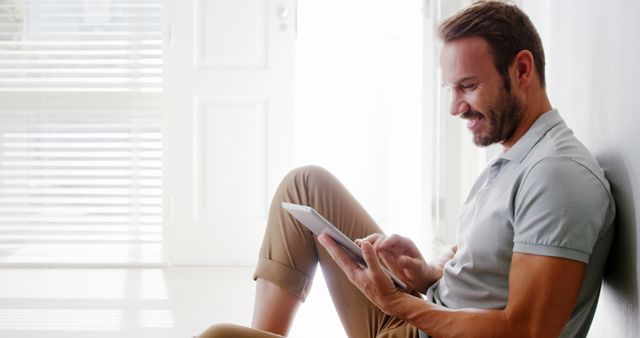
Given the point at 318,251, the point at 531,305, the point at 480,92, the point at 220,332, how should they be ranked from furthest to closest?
the point at 318,251 → the point at 480,92 → the point at 220,332 → the point at 531,305

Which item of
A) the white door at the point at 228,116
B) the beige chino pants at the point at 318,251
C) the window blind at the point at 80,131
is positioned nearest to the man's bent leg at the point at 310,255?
the beige chino pants at the point at 318,251

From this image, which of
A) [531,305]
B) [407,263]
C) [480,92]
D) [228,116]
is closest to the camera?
[531,305]

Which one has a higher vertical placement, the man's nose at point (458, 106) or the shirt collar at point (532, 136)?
the man's nose at point (458, 106)

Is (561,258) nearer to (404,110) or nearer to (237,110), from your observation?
(237,110)

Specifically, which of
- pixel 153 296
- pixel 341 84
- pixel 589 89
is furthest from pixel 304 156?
pixel 589 89

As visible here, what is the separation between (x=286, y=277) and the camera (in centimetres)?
161

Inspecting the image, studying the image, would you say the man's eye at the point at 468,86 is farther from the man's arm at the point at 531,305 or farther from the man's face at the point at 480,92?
the man's arm at the point at 531,305

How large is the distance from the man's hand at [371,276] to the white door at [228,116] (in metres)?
2.38

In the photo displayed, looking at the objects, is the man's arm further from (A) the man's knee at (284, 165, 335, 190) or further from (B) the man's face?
(A) the man's knee at (284, 165, 335, 190)

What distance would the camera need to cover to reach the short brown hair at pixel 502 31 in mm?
1258

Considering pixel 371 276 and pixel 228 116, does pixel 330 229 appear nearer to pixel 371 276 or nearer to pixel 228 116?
pixel 371 276

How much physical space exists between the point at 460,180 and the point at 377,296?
6.91ft

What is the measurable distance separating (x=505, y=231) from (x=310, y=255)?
55 centimetres

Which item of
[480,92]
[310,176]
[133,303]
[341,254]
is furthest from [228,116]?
[480,92]
